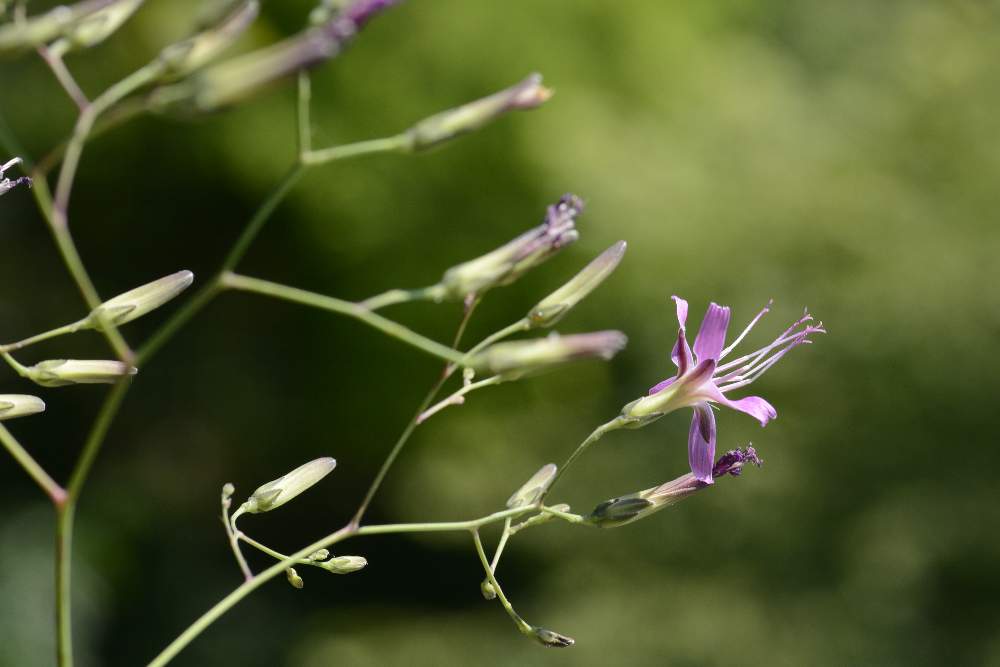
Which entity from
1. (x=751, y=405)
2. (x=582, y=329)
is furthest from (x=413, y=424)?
(x=582, y=329)

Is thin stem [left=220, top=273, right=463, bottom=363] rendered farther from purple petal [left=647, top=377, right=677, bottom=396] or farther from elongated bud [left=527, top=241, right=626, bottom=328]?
purple petal [left=647, top=377, right=677, bottom=396]

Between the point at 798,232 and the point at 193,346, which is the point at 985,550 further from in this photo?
the point at 193,346

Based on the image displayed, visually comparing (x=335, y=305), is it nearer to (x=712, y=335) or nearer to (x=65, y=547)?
(x=65, y=547)

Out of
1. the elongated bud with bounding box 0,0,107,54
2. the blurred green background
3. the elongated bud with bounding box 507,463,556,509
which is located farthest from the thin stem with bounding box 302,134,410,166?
the blurred green background

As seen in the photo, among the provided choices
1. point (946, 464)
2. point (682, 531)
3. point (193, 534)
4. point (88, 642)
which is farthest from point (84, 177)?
point (946, 464)

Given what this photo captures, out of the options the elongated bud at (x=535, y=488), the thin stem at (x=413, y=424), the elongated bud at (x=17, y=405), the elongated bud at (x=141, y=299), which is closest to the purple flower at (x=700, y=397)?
the elongated bud at (x=535, y=488)
